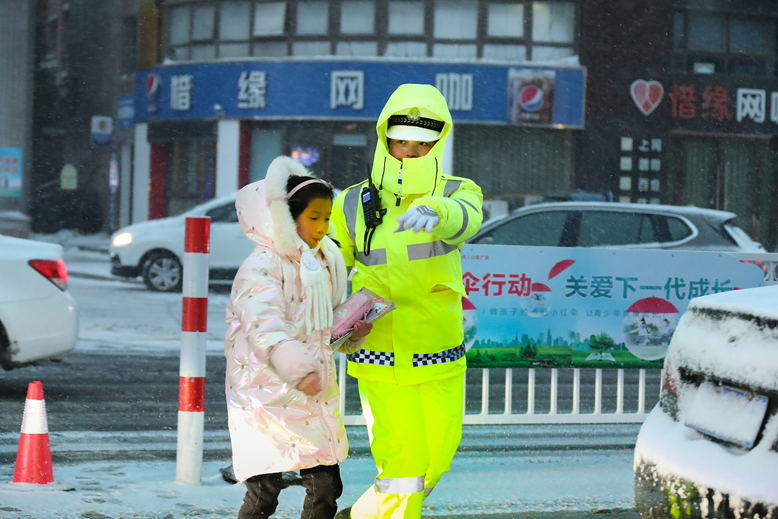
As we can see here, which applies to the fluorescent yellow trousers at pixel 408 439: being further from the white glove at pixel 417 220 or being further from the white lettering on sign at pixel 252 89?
the white lettering on sign at pixel 252 89

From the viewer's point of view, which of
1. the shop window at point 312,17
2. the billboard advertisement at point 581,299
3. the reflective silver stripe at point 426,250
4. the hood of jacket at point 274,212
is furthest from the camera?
the shop window at point 312,17

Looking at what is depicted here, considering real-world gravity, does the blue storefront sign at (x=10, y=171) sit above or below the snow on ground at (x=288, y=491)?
above

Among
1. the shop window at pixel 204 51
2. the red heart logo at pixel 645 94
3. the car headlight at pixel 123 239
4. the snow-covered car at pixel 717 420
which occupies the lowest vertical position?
the car headlight at pixel 123 239

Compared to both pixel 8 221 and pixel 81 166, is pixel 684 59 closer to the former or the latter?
pixel 8 221

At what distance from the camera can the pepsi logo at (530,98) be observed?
92.3 ft

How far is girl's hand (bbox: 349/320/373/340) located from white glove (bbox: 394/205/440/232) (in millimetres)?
386

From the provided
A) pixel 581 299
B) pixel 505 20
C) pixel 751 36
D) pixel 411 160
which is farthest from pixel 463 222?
pixel 751 36

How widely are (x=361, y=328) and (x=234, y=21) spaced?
84.8ft

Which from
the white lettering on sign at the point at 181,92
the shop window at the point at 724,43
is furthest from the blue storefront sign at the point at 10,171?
the shop window at the point at 724,43

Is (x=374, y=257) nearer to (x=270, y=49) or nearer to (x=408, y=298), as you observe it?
(x=408, y=298)

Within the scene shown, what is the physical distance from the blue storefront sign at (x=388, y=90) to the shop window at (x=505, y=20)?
3.34 ft

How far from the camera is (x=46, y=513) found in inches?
212

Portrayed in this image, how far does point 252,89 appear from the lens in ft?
94.2

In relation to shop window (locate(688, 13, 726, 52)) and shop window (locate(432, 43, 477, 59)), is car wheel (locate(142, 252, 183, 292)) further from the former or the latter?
shop window (locate(688, 13, 726, 52))
